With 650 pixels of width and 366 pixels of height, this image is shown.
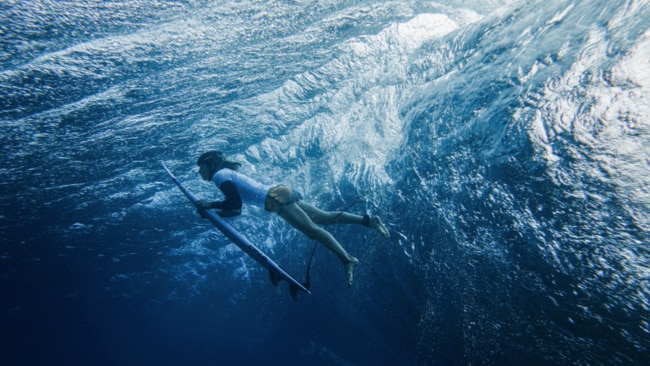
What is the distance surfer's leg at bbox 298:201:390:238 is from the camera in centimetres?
507

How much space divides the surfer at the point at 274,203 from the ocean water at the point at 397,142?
3527 millimetres

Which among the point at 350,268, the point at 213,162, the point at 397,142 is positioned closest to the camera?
the point at 350,268

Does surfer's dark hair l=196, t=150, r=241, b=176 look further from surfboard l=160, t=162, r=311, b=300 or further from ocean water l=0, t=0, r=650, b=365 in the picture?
ocean water l=0, t=0, r=650, b=365

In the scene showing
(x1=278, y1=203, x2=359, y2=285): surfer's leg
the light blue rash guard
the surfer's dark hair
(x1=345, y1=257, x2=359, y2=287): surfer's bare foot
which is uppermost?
the surfer's dark hair

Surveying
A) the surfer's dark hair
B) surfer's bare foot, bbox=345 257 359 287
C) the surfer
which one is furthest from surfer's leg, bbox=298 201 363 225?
the surfer's dark hair

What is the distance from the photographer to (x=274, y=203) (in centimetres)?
474

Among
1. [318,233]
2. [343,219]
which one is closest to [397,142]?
[343,219]

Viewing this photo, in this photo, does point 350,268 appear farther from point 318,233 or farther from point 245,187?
point 245,187

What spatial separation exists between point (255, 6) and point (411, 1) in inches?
164

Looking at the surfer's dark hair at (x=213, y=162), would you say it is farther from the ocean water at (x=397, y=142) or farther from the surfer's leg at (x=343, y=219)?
the ocean water at (x=397, y=142)

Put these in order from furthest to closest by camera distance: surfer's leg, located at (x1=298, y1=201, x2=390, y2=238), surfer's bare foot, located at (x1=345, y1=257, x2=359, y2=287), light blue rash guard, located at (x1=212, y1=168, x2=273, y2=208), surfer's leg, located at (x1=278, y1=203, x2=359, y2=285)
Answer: surfer's leg, located at (x1=298, y1=201, x2=390, y2=238) < light blue rash guard, located at (x1=212, y1=168, x2=273, y2=208) < surfer's leg, located at (x1=278, y1=203, x2=359, y2=285) < surfer's bare foot, located at (x1=345, y1=257, x2=359, y2=287)

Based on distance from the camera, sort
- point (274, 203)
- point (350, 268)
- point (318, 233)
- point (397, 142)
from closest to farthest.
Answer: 1. point (350, 268)
2. point (318, 233)
3. point (274, 203)
4. point (397, 142)

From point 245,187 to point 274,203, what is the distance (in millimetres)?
710

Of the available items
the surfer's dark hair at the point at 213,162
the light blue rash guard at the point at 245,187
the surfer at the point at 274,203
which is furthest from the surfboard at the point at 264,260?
the surfer's dark hair at the point at 213,162
